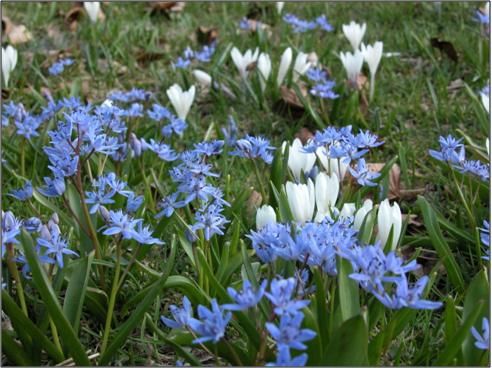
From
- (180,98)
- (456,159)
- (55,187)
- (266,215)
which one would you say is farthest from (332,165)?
(180,98)

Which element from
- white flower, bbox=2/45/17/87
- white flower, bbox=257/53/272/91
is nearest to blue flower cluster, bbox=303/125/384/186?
white flower, bbox=257/53/272/91

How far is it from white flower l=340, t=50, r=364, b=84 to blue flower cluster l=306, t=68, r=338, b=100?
11cm

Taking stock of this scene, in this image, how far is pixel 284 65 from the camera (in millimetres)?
3439

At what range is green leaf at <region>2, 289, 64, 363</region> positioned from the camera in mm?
1556

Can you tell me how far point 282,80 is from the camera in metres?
3.56

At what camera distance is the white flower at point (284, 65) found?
3383 mm

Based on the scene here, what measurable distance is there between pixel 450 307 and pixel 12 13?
4.21 m

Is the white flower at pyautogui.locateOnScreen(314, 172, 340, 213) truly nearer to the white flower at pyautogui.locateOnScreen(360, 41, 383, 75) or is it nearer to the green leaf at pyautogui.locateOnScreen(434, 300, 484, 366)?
the green leaf at pyautogui.locateOnScreen(434, 300, 484, 366)

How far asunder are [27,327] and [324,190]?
0.92 m

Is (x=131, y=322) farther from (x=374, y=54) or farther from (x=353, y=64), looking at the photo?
(x=374, y=54)

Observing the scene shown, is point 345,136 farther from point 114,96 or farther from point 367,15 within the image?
point 367,15

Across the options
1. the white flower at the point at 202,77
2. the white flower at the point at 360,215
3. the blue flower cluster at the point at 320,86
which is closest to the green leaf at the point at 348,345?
the white flower at the point at 360,215

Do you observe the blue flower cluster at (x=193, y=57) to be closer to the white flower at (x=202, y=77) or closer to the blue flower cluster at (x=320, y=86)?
the white flower at (x=202, y=77)

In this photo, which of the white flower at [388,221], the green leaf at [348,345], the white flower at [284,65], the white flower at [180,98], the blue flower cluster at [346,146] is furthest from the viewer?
the white flower at [284,65]
